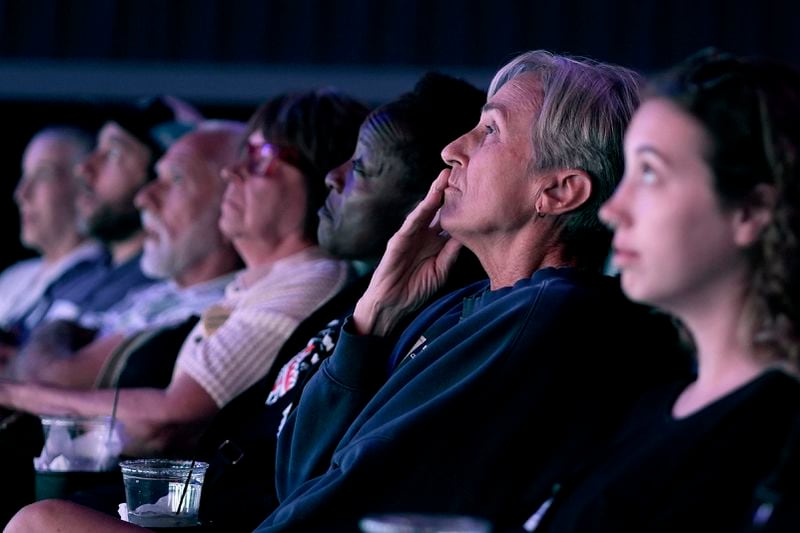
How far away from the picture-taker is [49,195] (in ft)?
Result: 16.7

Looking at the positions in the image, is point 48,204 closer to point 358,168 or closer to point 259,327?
point 259,327

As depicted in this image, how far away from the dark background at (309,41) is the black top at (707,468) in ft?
12.6

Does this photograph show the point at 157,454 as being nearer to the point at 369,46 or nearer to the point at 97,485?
→ the point at 97,485

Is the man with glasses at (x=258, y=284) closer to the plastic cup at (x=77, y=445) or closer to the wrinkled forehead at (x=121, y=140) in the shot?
the plastic cup at (x=77, y=445)

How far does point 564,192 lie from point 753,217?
607mm

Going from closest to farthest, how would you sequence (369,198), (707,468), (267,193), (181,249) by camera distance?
(707,468)
(369,198)
(267,193)
(181,249)

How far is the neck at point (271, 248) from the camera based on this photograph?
2.92m

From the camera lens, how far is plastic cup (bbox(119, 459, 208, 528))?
1877 millimetres

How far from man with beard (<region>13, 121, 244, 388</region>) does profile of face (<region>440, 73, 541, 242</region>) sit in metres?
1.65

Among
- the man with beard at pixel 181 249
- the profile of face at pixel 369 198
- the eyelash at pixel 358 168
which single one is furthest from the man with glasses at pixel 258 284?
the man with beard at pixel 181 249

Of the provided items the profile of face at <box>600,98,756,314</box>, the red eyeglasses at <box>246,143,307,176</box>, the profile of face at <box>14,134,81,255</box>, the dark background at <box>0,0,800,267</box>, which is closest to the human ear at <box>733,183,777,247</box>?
the profile of face at <box>600,98,756,314</box>

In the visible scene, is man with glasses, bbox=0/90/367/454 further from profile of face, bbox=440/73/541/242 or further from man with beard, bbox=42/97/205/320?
man with beard, bbox=42/97/205/320

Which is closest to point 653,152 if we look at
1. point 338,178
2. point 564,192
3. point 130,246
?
point 564,192

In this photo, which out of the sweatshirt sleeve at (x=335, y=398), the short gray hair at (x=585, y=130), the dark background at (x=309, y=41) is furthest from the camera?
the dark background at (x=309, y=41)
